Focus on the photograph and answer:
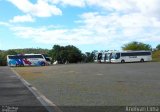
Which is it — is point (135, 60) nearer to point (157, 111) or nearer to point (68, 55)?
point (68, 55)

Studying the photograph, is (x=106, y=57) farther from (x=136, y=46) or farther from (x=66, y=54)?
(x=136, y=46)

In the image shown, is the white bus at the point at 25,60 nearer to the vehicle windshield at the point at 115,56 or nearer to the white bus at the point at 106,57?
the vehicle windshield at the point at 115,56

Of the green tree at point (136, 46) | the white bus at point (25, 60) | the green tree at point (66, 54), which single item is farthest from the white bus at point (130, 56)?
the green tree at point (136, 46)

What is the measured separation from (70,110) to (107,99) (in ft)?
10.5

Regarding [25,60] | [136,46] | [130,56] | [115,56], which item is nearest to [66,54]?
[136,46]

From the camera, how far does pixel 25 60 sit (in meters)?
92.6

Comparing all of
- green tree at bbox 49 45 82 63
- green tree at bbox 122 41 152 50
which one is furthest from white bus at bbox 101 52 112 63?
green tree at bbox 122 41 152 50

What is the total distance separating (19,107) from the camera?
14.8m

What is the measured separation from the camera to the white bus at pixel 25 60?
3607 inches

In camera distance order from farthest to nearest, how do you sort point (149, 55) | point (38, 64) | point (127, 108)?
point (149, 55) → point (38, 64) → point (127, 108)

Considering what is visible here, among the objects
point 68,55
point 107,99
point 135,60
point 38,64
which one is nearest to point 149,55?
point 135,60

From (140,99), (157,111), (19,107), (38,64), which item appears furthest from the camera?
(38,64)

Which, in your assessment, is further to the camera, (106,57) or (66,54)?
(66,54)

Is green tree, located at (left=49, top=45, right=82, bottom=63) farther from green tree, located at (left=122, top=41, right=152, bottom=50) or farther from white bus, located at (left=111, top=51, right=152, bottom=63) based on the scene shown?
white bus, located at (left=111, top=51, right=152, bottom=63)
